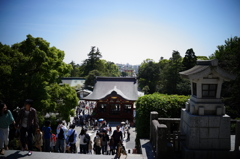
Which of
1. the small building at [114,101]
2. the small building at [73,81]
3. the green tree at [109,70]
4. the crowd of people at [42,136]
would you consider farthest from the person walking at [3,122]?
the green tree at [109,70]

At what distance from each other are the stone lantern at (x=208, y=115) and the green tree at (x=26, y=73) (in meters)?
8.93

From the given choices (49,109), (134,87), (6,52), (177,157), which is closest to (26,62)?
(6,52)

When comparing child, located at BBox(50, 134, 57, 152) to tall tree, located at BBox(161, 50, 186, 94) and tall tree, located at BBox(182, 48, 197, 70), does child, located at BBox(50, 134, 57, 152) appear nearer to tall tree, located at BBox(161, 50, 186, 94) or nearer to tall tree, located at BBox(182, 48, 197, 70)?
tall tree, located at BBox(161, 50, 186, 94)

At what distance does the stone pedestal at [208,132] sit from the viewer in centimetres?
500

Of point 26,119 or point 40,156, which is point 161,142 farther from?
point 26,119

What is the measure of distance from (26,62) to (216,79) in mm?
10372

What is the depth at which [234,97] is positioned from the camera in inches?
525

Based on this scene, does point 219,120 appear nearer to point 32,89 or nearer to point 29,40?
point 32,89

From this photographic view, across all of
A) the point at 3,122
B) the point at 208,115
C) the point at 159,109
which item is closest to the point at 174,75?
the point at 159,109

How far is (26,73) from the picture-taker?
10727mm

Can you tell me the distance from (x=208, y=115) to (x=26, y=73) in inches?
405

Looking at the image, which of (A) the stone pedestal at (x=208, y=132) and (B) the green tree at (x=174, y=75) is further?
(B) the green tree at (x=174, y=75)

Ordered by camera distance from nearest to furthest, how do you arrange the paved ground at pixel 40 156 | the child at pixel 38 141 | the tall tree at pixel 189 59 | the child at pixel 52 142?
the paved ground at pixel 40 156
the child at pixel 38 141
the child at pixel 52 142
the tall tree at pixel 189 59

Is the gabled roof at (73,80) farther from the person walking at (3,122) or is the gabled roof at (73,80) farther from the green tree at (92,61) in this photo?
the person walking at (3,122)
